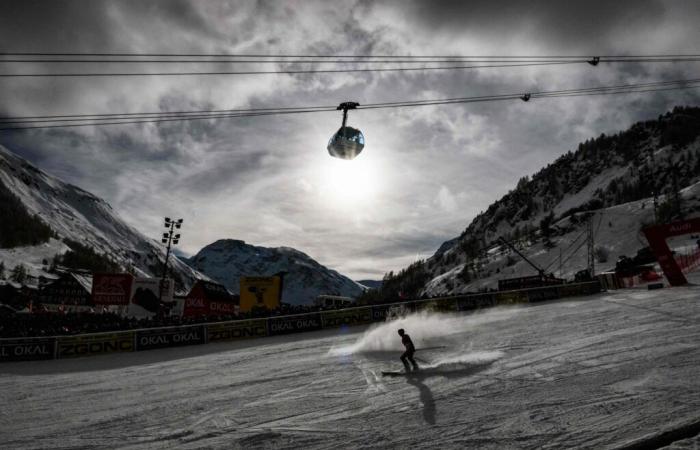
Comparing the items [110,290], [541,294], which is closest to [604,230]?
[541,294]

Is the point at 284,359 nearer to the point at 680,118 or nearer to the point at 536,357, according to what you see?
the point at 536,357

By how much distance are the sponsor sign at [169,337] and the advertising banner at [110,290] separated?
1040 cm

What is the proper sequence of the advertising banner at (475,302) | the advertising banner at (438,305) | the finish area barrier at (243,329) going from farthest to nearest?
the advertising banner at (475,302)
the advertising banner at (438,305)
the finish area barrier at (243,329)

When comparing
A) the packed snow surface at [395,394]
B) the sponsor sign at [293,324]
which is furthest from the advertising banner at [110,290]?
the sponsor sign at [293,324]

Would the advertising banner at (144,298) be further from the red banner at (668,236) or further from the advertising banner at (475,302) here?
the red banner at (668,236)

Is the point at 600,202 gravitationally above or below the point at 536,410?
above

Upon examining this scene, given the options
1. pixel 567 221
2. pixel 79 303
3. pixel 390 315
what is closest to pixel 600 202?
pixel 567 221

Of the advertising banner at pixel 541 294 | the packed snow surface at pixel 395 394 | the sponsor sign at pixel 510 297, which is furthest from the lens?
the advertising banner at pixel 541 294

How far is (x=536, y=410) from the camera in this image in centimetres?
841

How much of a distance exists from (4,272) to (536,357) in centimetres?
10655

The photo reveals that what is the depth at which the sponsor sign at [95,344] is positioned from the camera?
68.8ft

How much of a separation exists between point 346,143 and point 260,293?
24711mm

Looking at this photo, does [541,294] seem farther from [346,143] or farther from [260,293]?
[346,143]

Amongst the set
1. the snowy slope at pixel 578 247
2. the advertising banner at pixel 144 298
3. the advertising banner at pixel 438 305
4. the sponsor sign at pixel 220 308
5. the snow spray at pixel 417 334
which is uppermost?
the snowy slope at pixel 578 247
